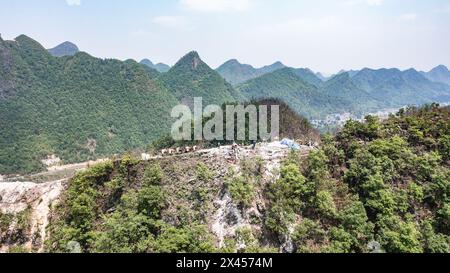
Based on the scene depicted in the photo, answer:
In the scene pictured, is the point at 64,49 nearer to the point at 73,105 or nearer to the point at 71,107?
the point at 73,105

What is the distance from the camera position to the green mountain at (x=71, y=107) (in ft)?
187

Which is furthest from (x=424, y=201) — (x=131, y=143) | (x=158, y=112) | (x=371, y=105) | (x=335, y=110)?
(x=371, y=105)

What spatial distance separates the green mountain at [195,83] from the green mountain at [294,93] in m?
27.5

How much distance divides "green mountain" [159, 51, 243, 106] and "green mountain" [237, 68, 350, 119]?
27530mm

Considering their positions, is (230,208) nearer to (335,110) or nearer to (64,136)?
(64,136)

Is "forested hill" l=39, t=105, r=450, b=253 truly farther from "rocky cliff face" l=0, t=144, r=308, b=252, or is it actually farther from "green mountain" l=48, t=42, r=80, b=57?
"green mountain" l=48, t=42, r=80, b=57

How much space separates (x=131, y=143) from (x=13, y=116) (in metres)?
19.3

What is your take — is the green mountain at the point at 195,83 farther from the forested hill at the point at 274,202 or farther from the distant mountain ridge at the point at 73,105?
the forested hill at the point at 274,202

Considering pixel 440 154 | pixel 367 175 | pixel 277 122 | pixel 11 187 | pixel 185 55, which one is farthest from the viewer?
pixel 185 55

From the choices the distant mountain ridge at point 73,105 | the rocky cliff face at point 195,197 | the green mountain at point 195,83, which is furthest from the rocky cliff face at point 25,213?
the green mountain at point 195,83

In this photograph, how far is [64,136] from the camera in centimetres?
6066

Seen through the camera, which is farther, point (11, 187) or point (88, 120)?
point (88, 120)

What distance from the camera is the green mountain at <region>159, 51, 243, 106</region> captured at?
100069 mm

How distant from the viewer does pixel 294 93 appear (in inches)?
5768
